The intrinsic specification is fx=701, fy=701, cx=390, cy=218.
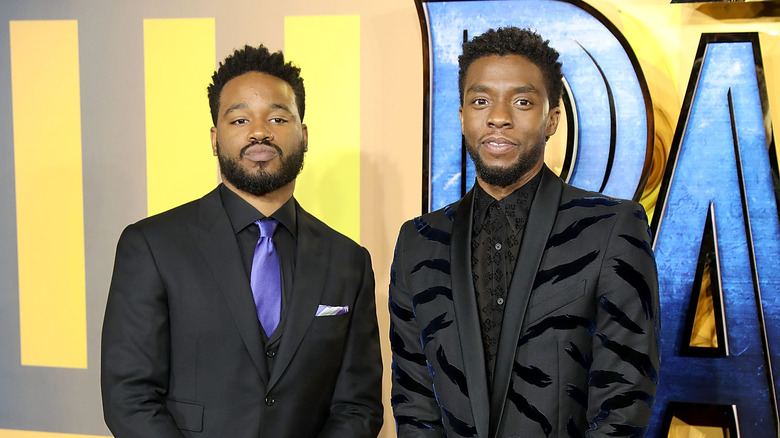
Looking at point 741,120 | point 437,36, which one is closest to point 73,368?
point 437,36

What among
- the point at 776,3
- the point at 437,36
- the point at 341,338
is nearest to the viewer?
the point at 341,338

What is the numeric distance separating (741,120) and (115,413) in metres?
2.68

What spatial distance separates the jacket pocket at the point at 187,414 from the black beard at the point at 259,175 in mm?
692

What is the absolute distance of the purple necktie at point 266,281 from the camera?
2209 millimetres

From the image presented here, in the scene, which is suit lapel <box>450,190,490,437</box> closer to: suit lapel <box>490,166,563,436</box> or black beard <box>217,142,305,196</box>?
suit lapel <box>490,166,563,436</box>

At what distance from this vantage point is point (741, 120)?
118 inches

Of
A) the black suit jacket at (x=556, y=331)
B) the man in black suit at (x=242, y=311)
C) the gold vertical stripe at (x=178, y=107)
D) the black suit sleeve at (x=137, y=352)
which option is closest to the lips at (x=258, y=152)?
the man in black suit at (x=242, y=311)

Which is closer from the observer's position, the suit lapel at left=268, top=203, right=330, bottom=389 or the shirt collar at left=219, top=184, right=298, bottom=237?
the suit lapel at left=268, top=203, right=330, bottom=389

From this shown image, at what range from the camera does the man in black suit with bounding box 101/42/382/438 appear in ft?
6.98

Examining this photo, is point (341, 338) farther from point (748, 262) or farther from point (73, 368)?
point (73, 368)

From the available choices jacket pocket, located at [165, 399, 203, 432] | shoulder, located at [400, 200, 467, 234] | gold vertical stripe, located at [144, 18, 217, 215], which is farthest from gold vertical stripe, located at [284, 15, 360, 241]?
jacket pocket, located at [165, 399, 203, 432]

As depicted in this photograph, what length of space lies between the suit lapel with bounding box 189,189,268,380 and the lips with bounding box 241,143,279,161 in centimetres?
20

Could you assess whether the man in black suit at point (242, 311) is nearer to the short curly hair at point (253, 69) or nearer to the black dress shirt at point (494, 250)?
the short curly hair at point (253, 69)

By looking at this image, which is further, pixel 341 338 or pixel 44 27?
pixel 44 27
